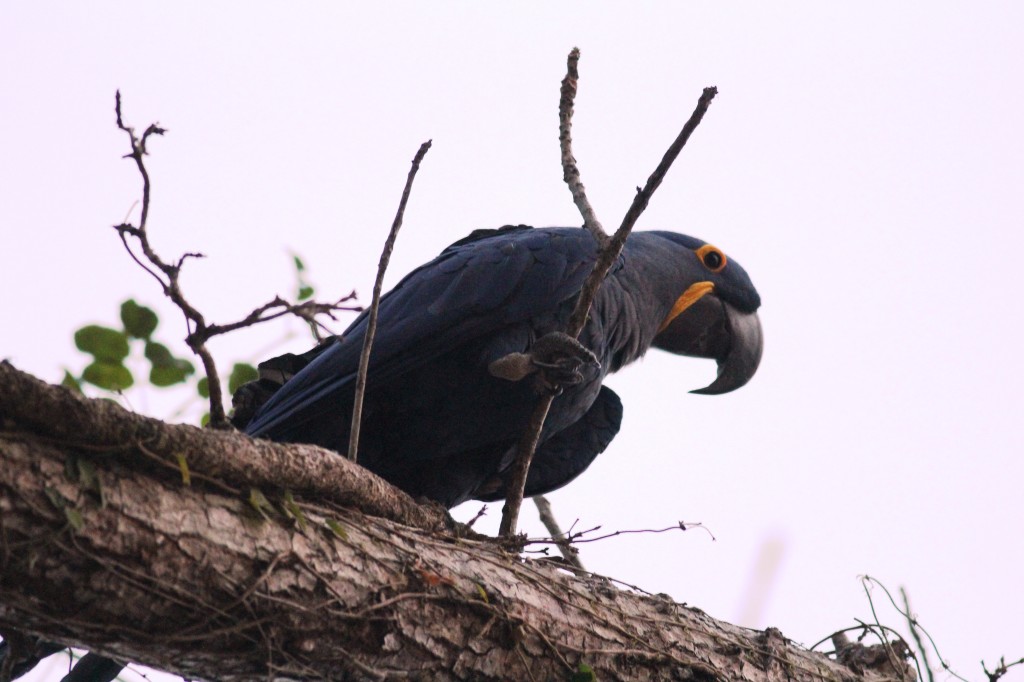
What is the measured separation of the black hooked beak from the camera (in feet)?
18.2

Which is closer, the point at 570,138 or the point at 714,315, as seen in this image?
the point at 570,138

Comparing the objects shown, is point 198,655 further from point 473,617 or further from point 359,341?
point 359,341

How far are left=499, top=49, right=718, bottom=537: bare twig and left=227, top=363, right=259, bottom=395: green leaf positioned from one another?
127 cm

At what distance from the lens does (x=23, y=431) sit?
220 cm

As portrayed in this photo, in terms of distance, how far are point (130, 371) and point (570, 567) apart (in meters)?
1.58

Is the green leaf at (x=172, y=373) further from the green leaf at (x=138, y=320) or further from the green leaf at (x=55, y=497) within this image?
the green leaf at (x=55, y=497)

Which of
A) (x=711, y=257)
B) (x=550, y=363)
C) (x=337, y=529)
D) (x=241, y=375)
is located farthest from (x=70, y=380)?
(x=711, y=257)

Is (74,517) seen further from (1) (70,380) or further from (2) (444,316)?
(2) (444,316)

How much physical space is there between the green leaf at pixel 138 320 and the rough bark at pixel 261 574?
2.64ft

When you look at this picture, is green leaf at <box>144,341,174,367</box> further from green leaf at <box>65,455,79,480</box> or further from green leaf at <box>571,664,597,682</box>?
green leaf at <box>571,664,597,682</box>

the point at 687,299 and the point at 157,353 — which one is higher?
the point at 687,299

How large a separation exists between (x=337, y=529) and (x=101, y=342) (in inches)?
46.5

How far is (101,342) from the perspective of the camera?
3344 mm

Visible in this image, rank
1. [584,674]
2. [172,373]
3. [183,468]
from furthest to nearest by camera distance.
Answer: [172,373] < [584,674] < [183,468]
